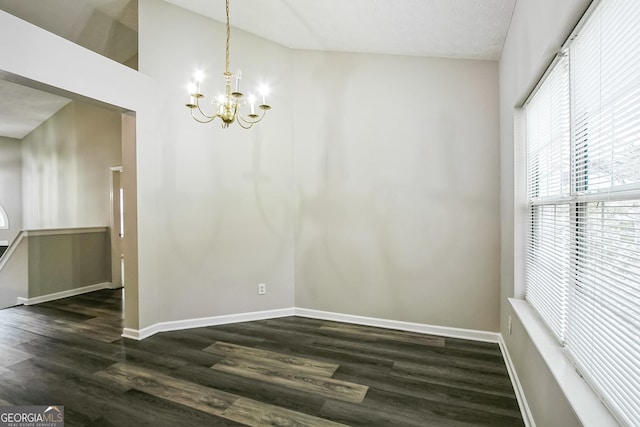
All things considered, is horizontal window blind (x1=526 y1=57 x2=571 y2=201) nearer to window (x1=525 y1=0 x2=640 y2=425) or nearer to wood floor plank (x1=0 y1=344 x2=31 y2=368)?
window (x1=525 y1=0 x2=640 y2=425)

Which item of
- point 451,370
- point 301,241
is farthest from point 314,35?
point 451,370

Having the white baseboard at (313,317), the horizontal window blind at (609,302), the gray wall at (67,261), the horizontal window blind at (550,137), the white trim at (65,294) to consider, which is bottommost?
the white trim at (65,294)

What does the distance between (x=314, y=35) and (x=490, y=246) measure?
2.92 meters

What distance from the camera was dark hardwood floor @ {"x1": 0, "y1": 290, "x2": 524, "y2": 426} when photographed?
6.76 ft

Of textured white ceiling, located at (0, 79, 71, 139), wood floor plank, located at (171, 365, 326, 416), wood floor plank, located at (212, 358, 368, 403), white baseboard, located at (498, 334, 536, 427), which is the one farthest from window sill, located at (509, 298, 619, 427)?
textured white ceiling, located at (0, 79, 71, 139)

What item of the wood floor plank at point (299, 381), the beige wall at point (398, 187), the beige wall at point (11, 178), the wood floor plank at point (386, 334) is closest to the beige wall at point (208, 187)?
the beige wall at point (398, 187)

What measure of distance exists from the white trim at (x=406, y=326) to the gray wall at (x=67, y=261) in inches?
157

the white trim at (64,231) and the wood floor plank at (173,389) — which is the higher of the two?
the white trim at (64,231)

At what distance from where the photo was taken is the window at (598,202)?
986mm

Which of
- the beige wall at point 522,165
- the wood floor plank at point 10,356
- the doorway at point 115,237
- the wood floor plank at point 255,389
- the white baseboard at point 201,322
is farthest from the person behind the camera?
the doorway at point 115,237

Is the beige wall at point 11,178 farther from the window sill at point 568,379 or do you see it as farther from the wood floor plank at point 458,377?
the window sill at point 568,379

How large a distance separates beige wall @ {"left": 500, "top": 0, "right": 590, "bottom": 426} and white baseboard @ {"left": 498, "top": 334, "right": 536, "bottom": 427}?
75mm

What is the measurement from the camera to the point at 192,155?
3604 millimetres

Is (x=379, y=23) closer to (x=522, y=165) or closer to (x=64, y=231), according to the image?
(x=522, y=165)
